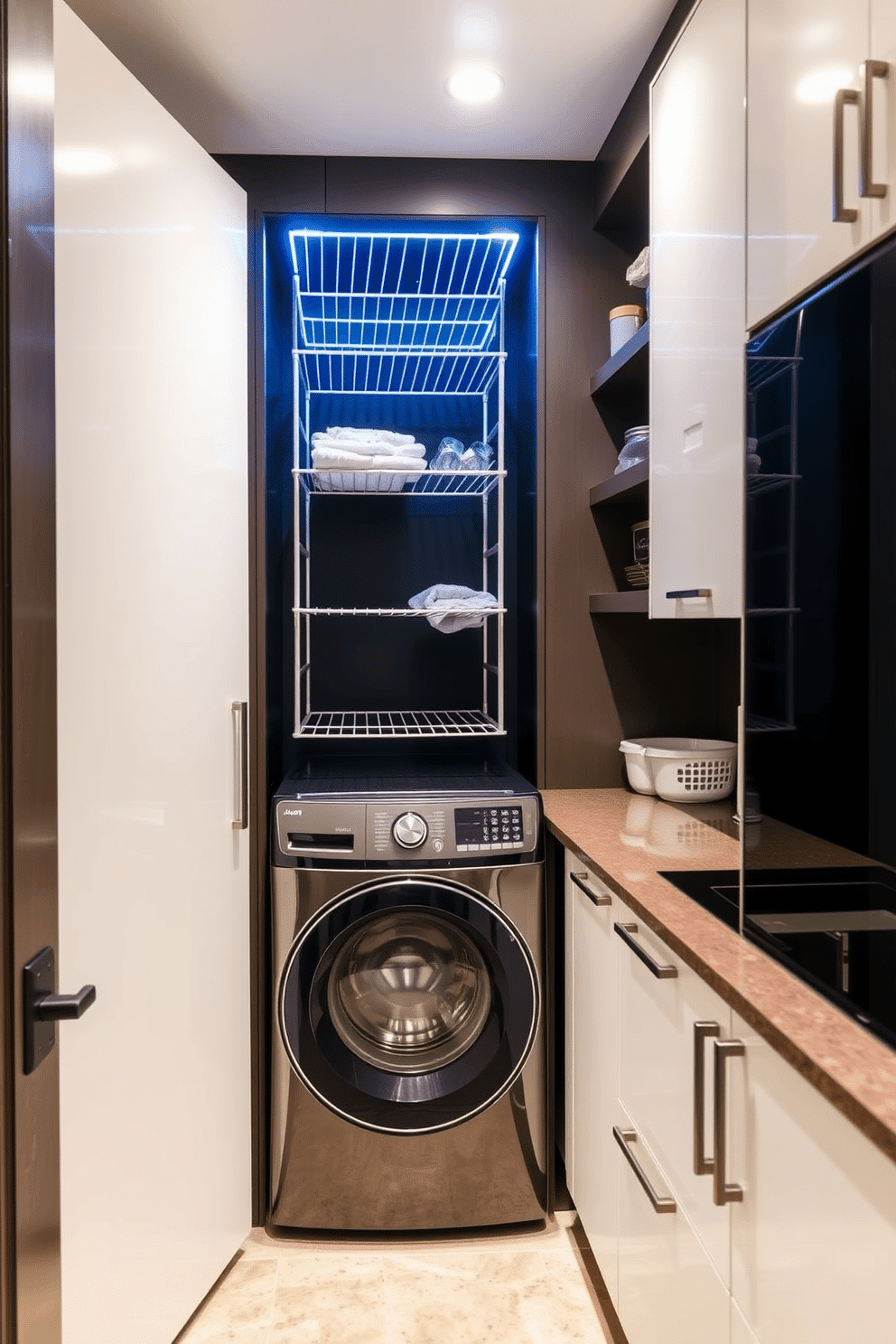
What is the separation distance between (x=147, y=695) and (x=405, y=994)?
3.12 ft

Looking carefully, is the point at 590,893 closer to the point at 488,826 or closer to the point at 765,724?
the point at 488,826

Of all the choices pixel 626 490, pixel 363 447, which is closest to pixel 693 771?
pixel 626 490

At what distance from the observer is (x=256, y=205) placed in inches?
87.4

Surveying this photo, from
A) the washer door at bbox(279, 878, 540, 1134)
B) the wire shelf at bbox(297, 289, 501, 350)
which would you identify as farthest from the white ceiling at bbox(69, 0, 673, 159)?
the washer door at bbox(279, 878, 540, 1134)

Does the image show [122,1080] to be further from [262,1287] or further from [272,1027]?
[262,1287]

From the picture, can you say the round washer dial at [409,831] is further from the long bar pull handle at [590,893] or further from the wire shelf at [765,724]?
the wire shelf at [765,724]

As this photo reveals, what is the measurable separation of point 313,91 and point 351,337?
0.66 meters

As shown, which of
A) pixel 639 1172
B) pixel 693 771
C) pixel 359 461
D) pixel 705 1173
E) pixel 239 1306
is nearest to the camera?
pixel 705 1173

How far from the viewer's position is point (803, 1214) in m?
0.93

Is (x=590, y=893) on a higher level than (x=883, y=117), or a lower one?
lower

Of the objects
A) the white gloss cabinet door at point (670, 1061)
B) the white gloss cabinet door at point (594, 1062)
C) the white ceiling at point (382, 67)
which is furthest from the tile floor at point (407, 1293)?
the white ceiling at point (382, 67)

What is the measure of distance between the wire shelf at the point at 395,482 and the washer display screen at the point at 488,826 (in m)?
0.79

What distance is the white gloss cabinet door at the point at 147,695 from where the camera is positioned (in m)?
1.28

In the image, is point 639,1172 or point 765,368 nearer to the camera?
point 765,368
